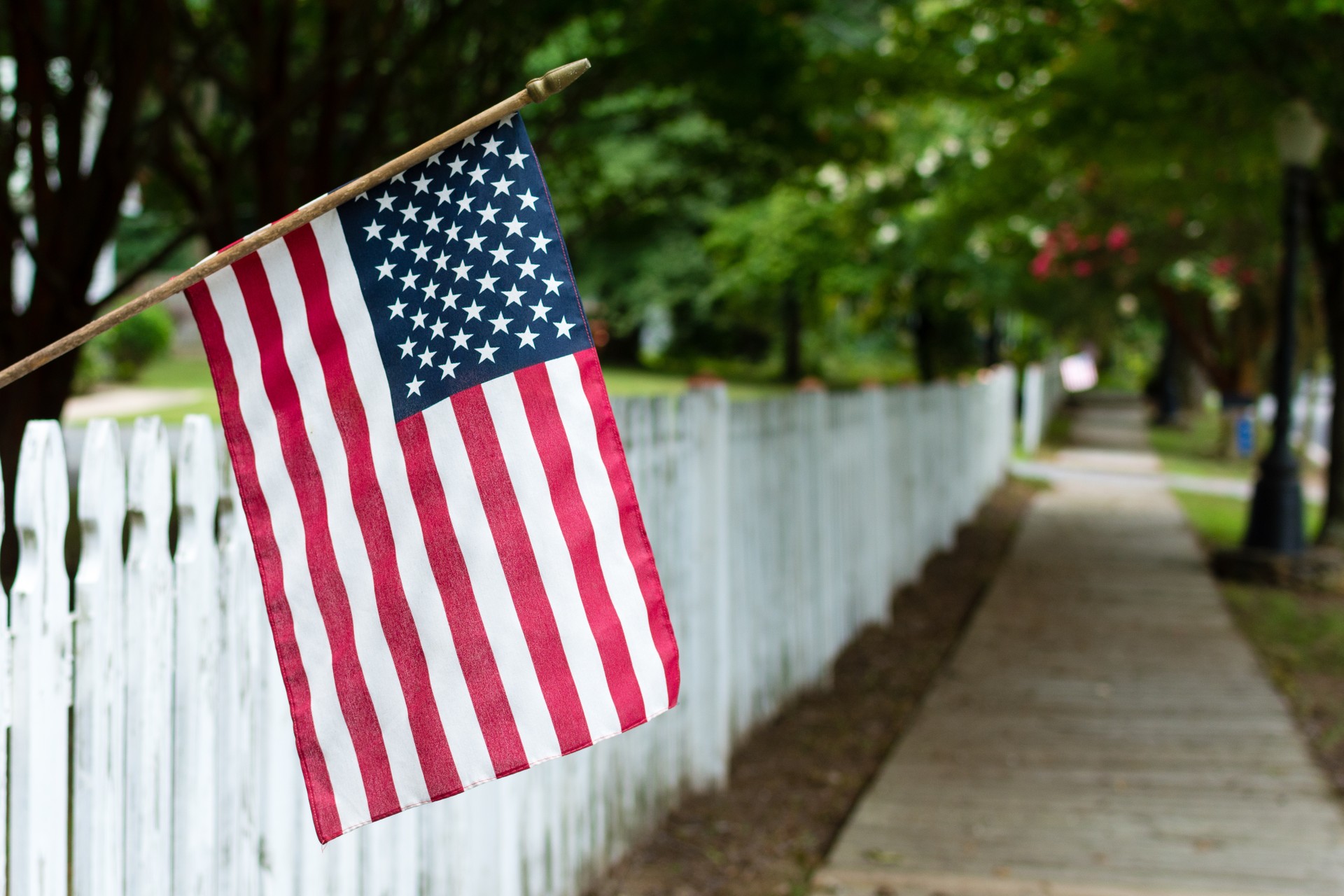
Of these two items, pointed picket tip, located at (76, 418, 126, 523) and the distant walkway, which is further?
the distant walkway

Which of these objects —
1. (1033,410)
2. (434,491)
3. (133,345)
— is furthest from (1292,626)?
(133,345)

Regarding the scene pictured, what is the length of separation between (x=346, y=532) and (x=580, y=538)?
0.43 metres

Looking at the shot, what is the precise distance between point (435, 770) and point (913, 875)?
269 centimetres

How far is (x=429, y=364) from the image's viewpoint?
242 cm

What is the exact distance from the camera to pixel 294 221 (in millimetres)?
2254

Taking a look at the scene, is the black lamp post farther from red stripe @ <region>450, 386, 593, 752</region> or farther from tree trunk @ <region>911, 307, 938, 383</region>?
tree trunk @ <region>911, 307, 938, 383</region>

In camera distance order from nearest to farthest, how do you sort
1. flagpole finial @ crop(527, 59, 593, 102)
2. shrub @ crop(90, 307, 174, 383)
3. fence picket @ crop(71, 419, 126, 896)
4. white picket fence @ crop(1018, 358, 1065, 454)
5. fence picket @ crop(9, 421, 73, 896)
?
1. flagpole finial @ crop(527, 59, 593, 102)
2. fence picket @ crop(9, 421, 73, 896)
3. fence picket @ crop(71, 419, 126, 896)
4. shrub @ crop(90, 307, 174, 383)
5. white picket fence @ crop(1018, 358, 1065, 454)

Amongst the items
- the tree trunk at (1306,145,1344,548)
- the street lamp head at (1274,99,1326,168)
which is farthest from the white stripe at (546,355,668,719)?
the tree trunk at (1306,145,1344,548)

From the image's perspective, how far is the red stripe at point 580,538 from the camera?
242cm

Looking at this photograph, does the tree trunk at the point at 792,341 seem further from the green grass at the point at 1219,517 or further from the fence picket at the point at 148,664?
the fence picket at the point at 148,664

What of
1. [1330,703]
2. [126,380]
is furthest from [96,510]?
[126,380]

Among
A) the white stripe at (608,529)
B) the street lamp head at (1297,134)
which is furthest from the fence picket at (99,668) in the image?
the street lamp head at (1297,134)

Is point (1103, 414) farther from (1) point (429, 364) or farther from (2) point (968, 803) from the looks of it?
(1) point (429, 364)

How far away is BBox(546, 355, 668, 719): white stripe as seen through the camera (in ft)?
7.94
